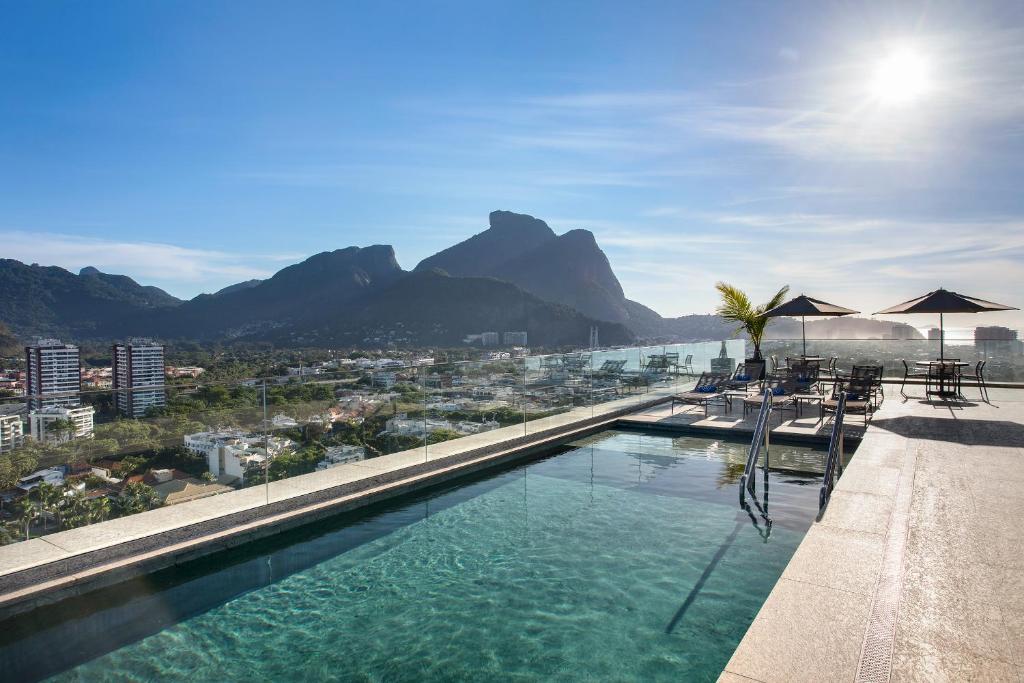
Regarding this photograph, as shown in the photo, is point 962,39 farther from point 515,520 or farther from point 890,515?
point 515,520

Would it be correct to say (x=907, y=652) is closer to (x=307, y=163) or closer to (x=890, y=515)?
(x=890, y=515)

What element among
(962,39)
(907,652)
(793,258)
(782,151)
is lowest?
(907,652)

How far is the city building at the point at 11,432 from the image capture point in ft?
12.1

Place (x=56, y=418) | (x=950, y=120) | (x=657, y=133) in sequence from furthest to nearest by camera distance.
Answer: (x=657, y=133) < (x=950, y=120) < (x=56, y=418)

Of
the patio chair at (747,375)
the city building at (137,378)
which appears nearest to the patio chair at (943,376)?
the patio chair at (747,375)

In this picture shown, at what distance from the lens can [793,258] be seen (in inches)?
748

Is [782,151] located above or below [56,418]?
above

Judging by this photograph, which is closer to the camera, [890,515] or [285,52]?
[890,515]

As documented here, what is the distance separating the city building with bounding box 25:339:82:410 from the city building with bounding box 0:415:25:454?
0.12 m

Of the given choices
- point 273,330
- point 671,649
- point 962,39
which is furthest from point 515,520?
point 273,330

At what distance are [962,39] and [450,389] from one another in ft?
38.1

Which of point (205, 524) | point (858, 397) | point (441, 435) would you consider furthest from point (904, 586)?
point (858, 397)

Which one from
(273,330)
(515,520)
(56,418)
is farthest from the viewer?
(273,330)

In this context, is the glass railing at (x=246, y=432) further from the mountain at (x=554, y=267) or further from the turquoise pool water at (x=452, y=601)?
the mountain at (x=554, y=267)
